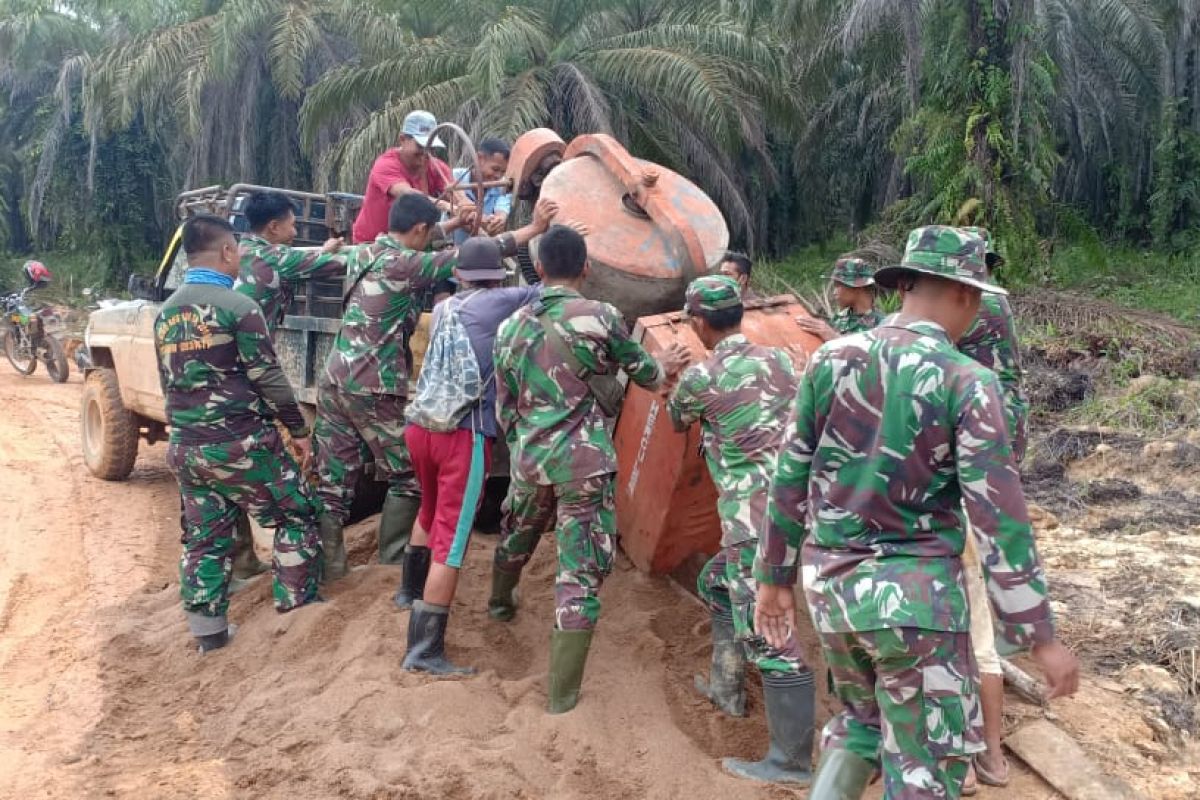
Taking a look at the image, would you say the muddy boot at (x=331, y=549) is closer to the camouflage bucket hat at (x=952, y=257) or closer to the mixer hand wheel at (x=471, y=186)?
the mixer hand wheel at (x=471, y=186)

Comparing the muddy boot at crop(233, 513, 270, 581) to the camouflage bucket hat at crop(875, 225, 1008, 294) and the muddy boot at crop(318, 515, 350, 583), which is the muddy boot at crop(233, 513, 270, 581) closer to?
the muddy boot at crop(318, 515, 350, 583)

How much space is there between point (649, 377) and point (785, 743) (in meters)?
1.48

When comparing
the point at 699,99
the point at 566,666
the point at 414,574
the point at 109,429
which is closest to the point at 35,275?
the point at 109,429

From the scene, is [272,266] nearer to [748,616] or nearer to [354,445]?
[354,445]

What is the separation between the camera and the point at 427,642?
470cm

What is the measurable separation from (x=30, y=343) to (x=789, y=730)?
14.0 m

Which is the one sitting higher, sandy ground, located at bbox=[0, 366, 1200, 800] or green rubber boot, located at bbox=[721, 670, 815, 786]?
green rubber boot, located at bbox=[721, 670, 815, 786]

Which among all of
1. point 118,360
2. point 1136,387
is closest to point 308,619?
point 118,360

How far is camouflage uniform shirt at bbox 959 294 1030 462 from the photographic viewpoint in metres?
4.42

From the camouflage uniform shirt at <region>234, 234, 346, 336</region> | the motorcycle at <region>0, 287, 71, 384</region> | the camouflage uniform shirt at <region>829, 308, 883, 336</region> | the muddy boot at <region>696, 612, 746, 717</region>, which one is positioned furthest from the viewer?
the motorcycle at <region>0, 287, 71, 384</region>

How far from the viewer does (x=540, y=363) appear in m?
4.48

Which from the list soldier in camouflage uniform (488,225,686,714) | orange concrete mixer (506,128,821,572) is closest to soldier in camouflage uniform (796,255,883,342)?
orange concrete mixer (506,128,821,572)

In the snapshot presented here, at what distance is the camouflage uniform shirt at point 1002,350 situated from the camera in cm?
442

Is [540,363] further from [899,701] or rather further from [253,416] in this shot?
[899,701]
